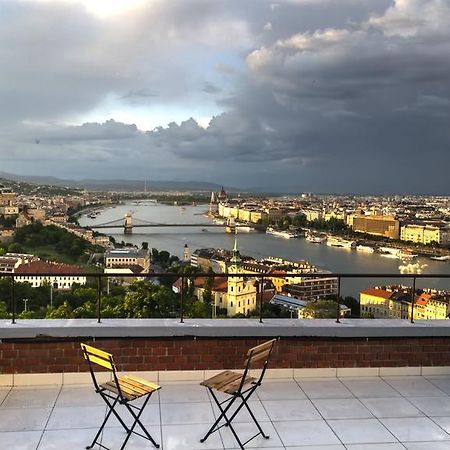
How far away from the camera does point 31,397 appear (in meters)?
3.32

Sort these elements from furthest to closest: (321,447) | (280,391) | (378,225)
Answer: (378,225) → (280,391) → (321,447)

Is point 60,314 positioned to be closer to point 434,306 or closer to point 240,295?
point 240,295

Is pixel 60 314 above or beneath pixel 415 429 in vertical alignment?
beneath

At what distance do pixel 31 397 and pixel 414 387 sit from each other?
8.38ft

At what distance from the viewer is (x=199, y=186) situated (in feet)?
290

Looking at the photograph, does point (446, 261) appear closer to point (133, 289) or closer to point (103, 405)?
point (133, 289)

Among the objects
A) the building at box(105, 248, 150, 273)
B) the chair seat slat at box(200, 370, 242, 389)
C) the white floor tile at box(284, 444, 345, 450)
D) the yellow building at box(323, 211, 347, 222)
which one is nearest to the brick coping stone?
the chair seat slat at box(200, 370, 242, 389)

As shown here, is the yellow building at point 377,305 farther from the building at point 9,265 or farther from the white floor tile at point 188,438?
the building at point 9,265

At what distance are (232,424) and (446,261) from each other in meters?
43.6

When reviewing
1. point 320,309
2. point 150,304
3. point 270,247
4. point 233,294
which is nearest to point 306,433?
point 320,309

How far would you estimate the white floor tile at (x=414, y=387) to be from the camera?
355 centimetres

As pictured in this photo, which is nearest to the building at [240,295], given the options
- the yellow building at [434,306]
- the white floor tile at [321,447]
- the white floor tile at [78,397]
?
the yellow building at [434,306]

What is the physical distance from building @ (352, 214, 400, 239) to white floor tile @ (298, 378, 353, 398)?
54402 mm

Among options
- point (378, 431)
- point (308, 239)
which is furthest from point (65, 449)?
point (308, 239)
